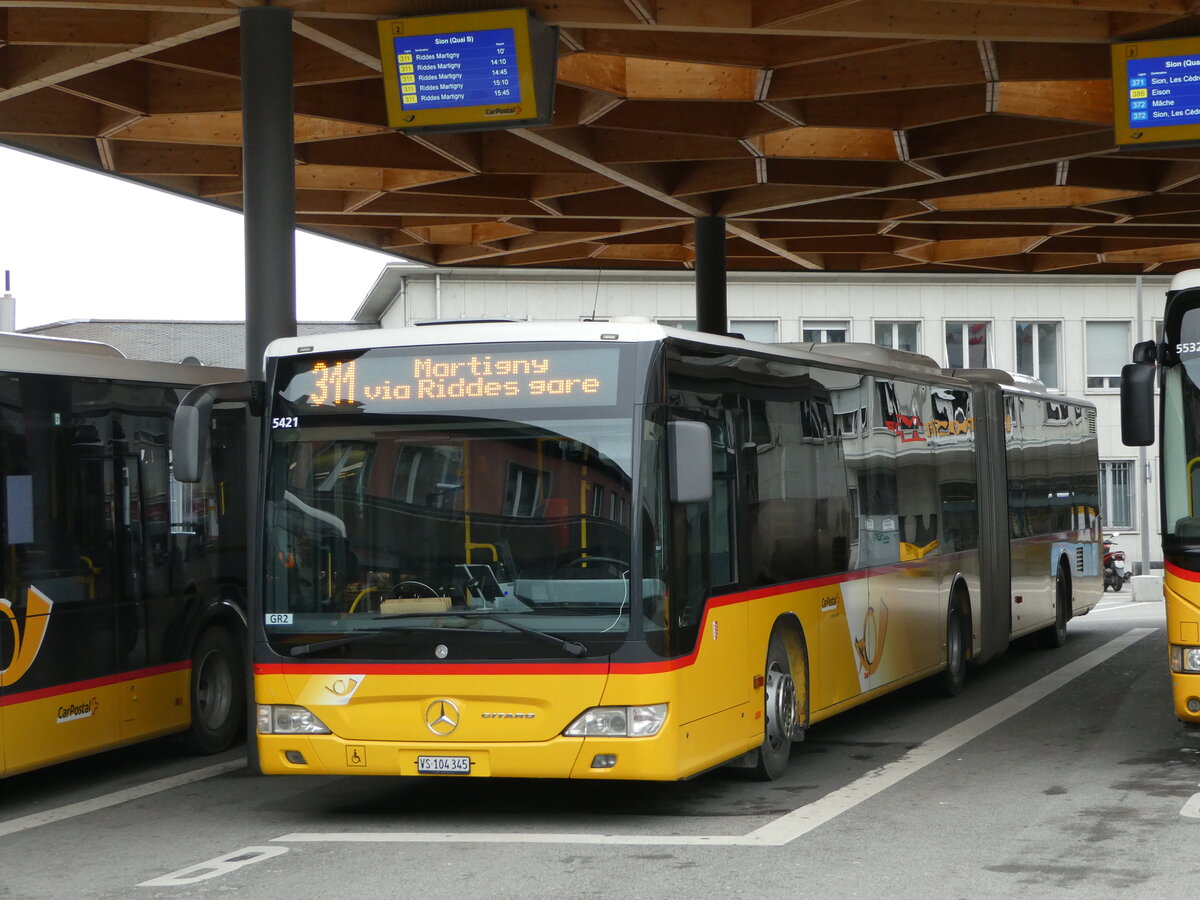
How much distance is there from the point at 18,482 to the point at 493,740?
12.4ft

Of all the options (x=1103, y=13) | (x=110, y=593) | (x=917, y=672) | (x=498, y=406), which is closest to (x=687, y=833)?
(x=498, y=406)

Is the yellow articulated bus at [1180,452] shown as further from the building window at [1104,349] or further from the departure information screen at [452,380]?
the building window at [1104,349]

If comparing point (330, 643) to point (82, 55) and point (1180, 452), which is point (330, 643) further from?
point (82, 55)

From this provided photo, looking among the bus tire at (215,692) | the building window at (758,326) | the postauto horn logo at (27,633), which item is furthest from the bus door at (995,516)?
the building window at (758,326)

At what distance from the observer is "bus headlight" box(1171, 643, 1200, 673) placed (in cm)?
1101

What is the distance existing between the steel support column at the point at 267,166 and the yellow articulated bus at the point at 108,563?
1.02 metres

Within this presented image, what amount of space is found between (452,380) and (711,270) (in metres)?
13.8

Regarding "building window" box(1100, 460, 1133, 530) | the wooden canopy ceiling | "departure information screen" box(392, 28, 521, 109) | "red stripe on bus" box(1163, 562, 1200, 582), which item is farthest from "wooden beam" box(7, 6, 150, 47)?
"building window" box(1100, 460, 1133, 530)

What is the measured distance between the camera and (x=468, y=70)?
13.0 m

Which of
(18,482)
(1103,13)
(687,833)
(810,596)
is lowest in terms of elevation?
(687,833)

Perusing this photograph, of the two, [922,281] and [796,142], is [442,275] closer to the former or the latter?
[922,281]

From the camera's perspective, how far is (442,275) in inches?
1917

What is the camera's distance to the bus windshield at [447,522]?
9.30m

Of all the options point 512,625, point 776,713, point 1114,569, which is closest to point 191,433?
point 512,625
